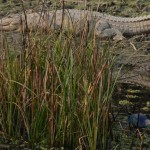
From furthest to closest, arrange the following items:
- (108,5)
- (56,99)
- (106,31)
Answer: (108,5), (106,31), (56,99)

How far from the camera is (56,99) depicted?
4078 mm

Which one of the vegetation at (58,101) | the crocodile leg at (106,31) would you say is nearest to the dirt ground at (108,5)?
the crocodile leg at (106,31)

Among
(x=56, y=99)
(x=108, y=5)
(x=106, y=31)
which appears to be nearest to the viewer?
(x=56, y=99)

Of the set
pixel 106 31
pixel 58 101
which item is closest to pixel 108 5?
pixel 106 31

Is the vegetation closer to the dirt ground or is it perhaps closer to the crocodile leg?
the crocodile leg

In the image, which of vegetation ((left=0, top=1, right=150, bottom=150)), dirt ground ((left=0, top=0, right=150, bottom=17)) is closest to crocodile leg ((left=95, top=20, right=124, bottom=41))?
dirt ground ((left=0, top=0, right=150, bottom=17))

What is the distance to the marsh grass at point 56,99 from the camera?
3980 millimetres

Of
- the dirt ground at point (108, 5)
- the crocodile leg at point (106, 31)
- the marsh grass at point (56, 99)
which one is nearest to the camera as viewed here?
the marsh grass at point (56, 99)

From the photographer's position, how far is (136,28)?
9180 mm

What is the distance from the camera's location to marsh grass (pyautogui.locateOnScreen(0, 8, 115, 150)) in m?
3.98

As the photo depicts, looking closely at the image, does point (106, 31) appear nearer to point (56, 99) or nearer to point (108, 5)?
point (108, 5)

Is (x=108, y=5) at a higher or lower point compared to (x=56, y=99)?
lower

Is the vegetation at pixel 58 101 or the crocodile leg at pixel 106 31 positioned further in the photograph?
the crocodile leg at pixel 106 31

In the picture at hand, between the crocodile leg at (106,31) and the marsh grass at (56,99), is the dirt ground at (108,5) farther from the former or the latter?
the marsh grass at (56,99)
